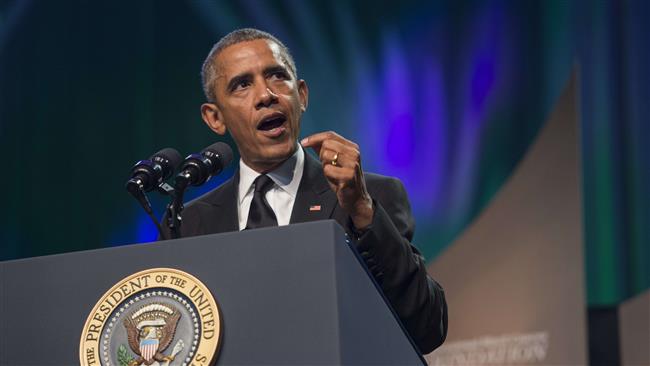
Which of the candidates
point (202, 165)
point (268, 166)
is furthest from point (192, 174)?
point (268, 166)

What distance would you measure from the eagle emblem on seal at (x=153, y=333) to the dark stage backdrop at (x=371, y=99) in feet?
8.07

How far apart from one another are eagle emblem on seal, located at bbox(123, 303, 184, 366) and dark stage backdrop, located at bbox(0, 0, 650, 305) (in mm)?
2458

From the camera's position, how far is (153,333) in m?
1.31

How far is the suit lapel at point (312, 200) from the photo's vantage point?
6.42 feet

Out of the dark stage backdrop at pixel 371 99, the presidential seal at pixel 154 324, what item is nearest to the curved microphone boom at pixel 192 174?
the presidential seal at pixel 154 324

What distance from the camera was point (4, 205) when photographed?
368 cm

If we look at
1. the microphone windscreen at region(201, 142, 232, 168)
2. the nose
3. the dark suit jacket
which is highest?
the nose

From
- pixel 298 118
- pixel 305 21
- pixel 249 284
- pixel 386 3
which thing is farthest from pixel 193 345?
pixel 386 3

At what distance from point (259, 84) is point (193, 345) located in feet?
3.22

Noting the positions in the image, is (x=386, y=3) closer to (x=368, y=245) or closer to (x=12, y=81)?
(x=12, y=81)

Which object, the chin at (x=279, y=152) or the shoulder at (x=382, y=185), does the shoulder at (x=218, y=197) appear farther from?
the shoulder at (x=382, y=185)

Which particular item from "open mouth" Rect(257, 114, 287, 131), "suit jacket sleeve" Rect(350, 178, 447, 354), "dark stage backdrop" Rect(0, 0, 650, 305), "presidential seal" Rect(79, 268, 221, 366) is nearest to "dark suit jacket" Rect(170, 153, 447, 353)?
"suit jacket sleeve" Rect(350, 178, 447, 354)

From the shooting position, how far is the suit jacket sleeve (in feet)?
5.14

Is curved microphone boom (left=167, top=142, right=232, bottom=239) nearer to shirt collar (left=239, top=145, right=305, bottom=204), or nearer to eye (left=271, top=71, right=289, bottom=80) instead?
shirt collar (left=239, top=145, right=305, bottom=204)
